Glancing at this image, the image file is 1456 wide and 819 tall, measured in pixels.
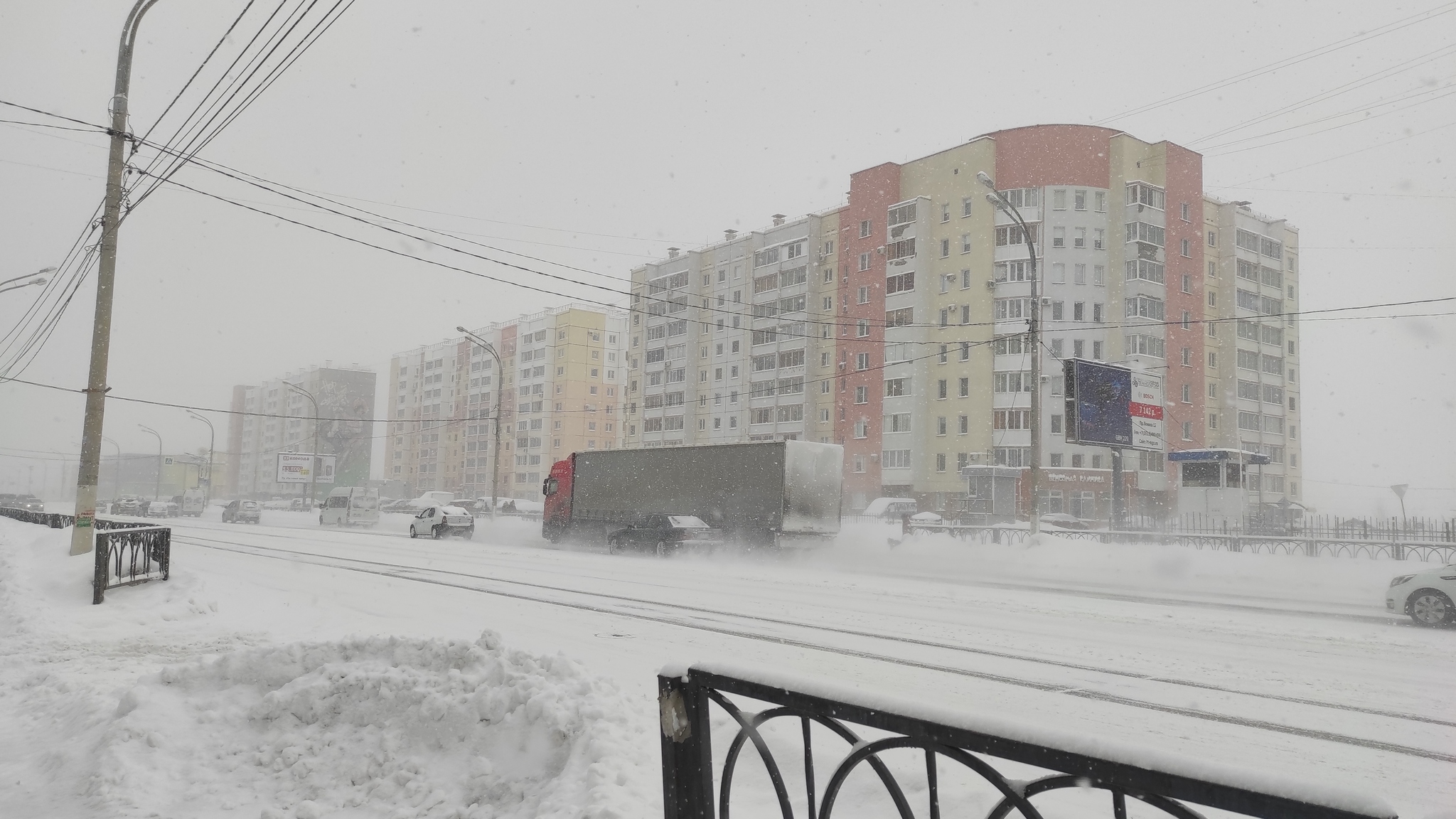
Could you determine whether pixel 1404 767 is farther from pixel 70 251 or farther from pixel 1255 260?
pixel 1255 260

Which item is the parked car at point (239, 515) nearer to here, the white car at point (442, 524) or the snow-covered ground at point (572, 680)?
the white car at point (442, 524)

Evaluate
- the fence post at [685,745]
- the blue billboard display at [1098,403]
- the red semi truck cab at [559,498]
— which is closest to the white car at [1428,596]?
the fence post at [685,745]

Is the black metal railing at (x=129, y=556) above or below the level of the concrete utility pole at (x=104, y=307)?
below

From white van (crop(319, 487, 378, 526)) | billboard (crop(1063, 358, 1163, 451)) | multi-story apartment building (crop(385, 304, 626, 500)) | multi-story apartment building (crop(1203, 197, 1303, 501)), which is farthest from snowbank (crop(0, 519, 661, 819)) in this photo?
multi-story apartment building (crop(385, 304, 626, 500))

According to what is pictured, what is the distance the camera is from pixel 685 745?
2861mm

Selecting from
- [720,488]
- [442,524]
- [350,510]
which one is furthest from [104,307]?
[350,510]

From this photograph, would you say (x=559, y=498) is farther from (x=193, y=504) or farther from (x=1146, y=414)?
(x=193, y=504)

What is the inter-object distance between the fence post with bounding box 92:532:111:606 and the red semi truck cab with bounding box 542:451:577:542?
18.4 metres

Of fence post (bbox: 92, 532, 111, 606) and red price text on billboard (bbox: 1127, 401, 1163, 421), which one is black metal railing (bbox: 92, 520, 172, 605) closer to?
fence post (bbox: 92, 532, 111, 606)

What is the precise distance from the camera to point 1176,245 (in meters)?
61.7

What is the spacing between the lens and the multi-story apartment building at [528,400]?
114 m

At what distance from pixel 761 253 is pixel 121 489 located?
473 feet

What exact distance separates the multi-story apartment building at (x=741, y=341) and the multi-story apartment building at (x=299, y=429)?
3900 cm

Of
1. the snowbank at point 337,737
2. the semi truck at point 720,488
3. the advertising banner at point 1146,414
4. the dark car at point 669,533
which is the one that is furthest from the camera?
the advertising banner at point 1146,414
